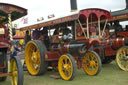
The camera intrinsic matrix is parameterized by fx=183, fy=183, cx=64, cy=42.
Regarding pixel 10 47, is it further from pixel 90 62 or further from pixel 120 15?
pixel 120 15

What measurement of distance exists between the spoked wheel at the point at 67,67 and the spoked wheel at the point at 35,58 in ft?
2.18

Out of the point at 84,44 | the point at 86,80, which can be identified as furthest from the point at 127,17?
the point at 86,80

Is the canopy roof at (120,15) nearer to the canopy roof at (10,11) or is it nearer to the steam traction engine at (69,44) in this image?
the steam traction engine at (69,44)

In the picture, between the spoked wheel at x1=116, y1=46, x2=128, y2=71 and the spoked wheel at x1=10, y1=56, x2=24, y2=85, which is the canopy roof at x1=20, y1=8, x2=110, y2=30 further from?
the spoked wheel at x1=10, y1=56, x2=24, y2=85

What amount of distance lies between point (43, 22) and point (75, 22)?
42.5 inches

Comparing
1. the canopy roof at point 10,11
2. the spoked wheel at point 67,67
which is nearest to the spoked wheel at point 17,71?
the canopy roof at point 10,11

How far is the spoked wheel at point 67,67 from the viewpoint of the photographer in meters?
4.40

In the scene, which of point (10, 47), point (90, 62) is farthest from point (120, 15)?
point (10, 47)

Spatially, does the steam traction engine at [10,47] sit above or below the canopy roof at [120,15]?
below

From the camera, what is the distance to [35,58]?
5.51 m

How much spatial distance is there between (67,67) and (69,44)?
0.64 m

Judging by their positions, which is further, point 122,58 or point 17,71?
point 122,58

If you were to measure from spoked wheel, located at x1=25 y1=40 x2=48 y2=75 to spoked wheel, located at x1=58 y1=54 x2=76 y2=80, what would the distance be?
0.66 meters

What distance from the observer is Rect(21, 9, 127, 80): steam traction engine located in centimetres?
468
